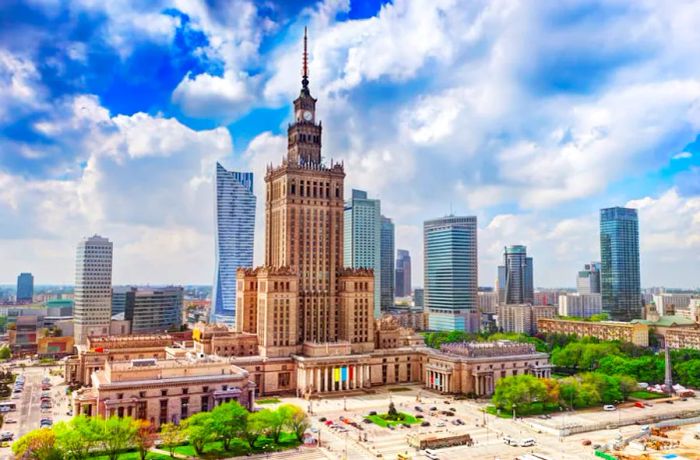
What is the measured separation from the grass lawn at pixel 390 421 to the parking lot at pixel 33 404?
193ft

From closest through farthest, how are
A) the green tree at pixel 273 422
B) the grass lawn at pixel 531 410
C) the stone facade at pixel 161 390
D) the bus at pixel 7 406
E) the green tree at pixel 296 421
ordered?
the green tree at pixel 273 422
the green tree at pixel 296 421
the stone facade at pixel 161 390
the bus at pixel 7 406
the grass lawn at pixel 531 410

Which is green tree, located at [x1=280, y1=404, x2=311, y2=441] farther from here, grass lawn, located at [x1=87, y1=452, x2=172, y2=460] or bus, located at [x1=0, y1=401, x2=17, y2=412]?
bus, located at [x1=0, y1=401, x2=17, y2=412]

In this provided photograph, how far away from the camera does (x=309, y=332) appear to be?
156 metres

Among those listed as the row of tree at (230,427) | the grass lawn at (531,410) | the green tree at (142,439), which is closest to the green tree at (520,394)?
Answer: the grass lawn at (531,410)

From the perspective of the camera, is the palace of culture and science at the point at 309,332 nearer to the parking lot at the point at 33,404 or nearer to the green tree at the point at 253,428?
the parking lot at the point at 33,404

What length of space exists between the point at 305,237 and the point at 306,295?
15274mm

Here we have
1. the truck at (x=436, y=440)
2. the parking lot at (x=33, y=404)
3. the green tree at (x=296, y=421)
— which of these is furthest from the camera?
the parking lot at (x=33, y=404)

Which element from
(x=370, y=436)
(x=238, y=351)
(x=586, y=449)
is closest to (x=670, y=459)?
(x=586, y=449)

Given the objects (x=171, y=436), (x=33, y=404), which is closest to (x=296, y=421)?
(x=171, y=436)

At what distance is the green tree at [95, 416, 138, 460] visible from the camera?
83812 mm

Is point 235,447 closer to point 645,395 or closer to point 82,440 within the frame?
point 82,440

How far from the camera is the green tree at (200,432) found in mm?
89938

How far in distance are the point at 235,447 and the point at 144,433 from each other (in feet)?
47.1

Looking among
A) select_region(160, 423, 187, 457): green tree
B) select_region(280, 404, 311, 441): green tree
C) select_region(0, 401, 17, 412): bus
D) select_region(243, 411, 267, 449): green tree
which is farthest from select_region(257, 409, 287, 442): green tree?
select_region(0, 401, 17, 412): bus
